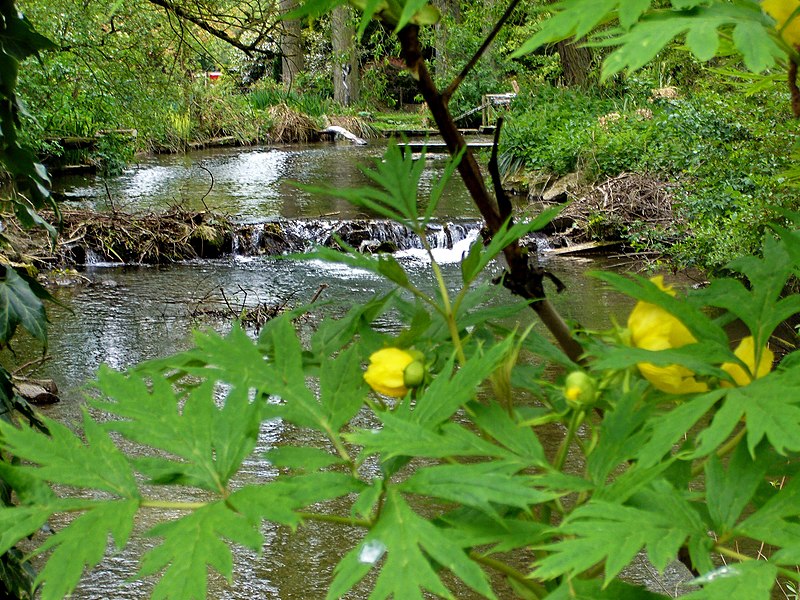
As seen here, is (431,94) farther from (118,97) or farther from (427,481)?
(118,97)

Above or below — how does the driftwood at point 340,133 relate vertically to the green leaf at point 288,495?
below

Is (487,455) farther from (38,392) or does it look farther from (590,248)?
(590,248)

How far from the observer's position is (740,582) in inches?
20.7

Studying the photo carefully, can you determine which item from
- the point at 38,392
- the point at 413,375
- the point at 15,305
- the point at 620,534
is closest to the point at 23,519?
the point at 413,375

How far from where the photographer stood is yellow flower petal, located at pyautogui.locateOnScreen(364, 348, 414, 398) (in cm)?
69

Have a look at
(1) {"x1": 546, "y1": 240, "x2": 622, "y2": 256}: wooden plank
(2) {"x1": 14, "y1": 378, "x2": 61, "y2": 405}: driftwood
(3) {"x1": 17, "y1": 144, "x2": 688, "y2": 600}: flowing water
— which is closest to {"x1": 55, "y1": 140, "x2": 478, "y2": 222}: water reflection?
(3) {"x1": 17, "y1": 144, "x2": 688, "y2": 600}: flowing water

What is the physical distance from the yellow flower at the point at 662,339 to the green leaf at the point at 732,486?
0.06 metres

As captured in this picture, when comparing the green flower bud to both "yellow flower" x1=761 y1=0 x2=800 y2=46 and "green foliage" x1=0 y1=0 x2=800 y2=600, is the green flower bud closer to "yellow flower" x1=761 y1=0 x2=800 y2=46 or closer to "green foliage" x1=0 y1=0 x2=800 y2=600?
"green foliage" x1=0 y1=0 x2=800 y2=600

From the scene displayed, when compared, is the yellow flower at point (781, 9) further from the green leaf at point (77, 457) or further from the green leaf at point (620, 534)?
the green leaf at point (77, 457)

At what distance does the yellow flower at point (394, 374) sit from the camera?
27.3 inches

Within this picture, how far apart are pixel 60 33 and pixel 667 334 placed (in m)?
9.22

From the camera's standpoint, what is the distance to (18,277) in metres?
1.93

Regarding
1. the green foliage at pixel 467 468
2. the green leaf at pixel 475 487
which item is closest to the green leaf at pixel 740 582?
the green foliage at pixel 467 468

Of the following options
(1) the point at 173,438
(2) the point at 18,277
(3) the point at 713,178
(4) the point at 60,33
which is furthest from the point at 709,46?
(4) the point at 60,33
